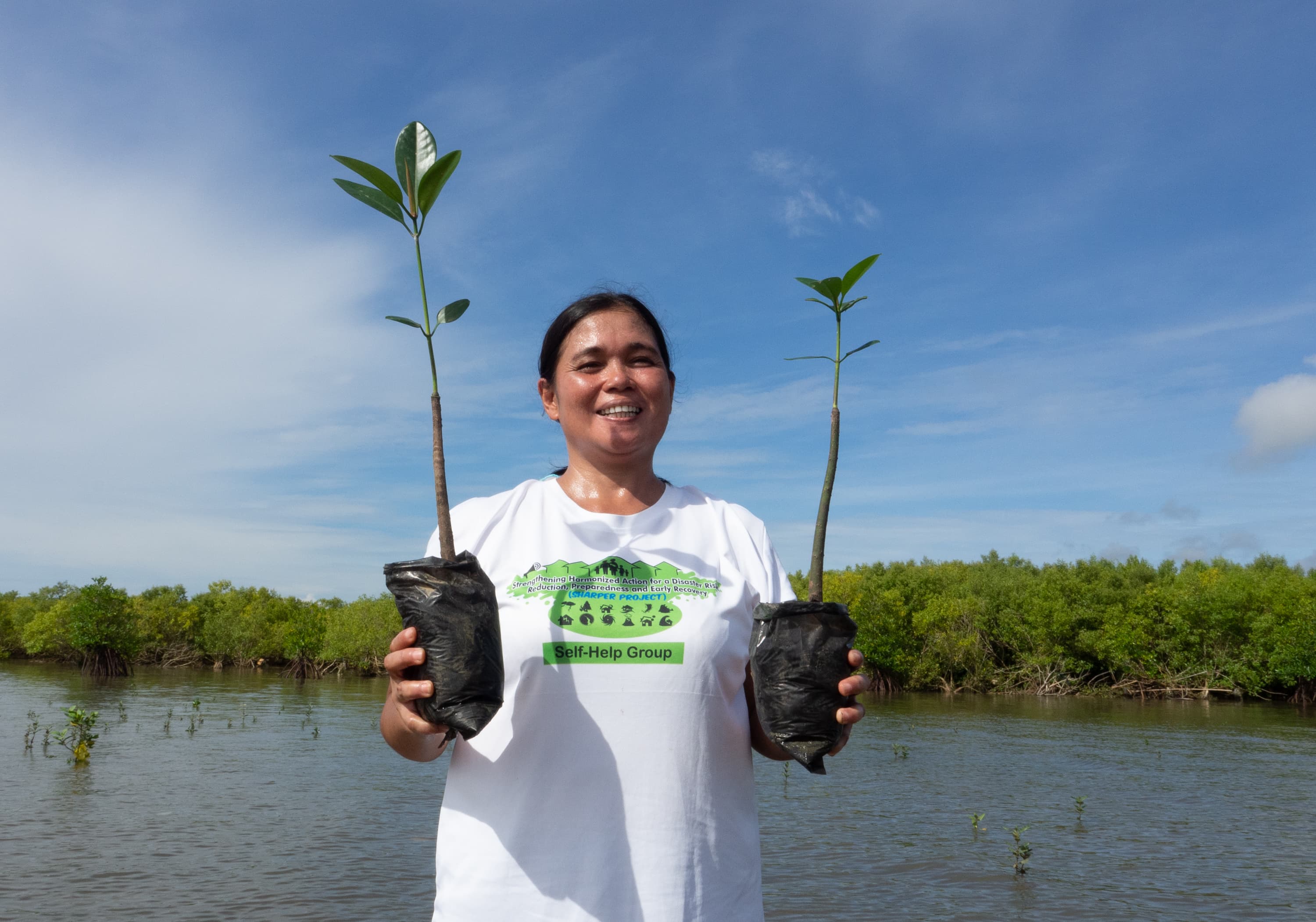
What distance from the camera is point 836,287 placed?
2359mm

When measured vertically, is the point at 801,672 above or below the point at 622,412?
below

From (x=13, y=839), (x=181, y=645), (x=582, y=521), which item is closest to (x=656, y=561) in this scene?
(x=582, y=521)

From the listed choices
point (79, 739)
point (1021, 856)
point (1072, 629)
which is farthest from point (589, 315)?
point (1072, 629)

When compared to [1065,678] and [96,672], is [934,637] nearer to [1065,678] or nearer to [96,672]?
[1065,678]

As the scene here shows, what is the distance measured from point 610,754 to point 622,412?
2.73 feet

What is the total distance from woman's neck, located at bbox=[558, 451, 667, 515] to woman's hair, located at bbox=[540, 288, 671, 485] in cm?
8

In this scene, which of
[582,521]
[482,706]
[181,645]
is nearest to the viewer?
[482,706]

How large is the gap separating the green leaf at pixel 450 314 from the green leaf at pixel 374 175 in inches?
11.7

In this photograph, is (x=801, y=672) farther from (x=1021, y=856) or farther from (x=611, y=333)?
(x=1021, y=856)

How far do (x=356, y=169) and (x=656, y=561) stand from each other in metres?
1.18

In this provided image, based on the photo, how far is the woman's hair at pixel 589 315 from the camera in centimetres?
240

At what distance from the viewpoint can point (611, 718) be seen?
1952mm

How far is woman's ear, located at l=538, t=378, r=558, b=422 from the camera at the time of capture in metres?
2.49

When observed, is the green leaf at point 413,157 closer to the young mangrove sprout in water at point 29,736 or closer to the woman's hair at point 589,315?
the woman's hair at point 589,315
